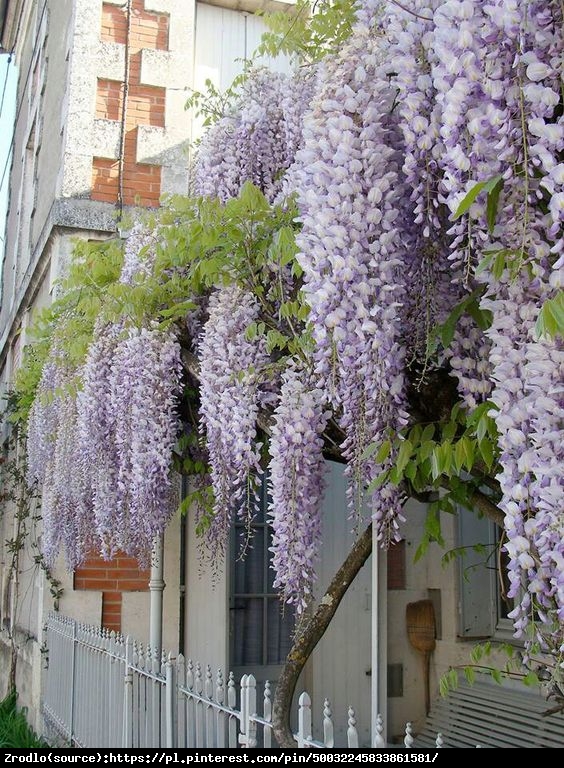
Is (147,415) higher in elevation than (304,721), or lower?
higher

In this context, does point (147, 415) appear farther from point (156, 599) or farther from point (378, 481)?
point (156, 599)

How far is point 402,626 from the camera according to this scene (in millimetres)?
6219

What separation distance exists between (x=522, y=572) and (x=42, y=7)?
922 centimetres

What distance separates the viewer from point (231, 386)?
3.23 meters

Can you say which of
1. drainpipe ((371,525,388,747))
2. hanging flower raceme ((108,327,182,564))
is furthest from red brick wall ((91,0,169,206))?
drainpipe ((371,525,388,747))

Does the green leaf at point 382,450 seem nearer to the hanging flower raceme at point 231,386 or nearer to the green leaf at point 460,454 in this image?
the green leaf at point 460,454

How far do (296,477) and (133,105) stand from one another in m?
4.70

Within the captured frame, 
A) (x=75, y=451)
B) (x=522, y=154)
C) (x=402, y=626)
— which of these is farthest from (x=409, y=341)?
(x=402, y=626)

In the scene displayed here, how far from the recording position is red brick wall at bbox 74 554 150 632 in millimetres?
5762

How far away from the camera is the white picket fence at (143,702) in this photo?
2883 mm

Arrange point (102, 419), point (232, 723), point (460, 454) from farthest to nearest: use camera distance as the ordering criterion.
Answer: point (102, 419)
point (232, 723)
point (460, 454)

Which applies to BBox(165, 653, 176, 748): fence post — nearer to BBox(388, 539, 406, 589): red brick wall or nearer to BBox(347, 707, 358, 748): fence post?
BBox(347, 707, 358, 748): fence post

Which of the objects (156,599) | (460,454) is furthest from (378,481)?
(156,599)
